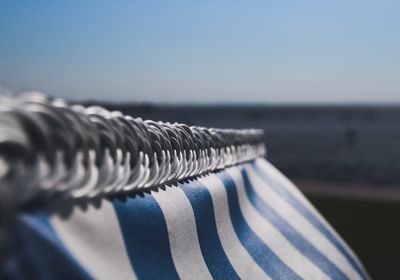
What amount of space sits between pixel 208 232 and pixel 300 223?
55cm

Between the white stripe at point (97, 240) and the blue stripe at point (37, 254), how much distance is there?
17 millimetres

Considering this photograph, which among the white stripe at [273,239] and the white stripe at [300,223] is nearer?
the white stripe at [273,239]

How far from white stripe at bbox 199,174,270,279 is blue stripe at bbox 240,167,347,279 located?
0.24m

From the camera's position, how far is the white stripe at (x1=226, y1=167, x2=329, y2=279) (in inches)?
36.4

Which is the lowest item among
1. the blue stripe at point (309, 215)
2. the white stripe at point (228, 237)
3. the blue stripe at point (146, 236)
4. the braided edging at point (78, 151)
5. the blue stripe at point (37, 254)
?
the blue stripe at point (309, 215)

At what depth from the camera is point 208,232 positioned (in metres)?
0.71

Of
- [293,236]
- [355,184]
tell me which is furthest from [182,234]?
[355,184]

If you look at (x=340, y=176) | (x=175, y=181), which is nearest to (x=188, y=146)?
(x=175, y=181)

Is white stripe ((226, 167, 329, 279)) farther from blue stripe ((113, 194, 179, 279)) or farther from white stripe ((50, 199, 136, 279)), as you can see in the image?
white stripe ((50, 199, 136, 279))

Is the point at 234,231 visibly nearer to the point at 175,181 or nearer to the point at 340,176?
the point at 175,181

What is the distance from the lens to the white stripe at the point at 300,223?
1.11 metres

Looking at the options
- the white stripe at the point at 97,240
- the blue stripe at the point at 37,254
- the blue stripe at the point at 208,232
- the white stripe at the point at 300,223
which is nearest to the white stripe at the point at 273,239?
the white stripe at the point at 300,223

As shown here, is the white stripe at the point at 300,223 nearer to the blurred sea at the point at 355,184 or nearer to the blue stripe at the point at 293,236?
the blue stripe at the point at 293,236

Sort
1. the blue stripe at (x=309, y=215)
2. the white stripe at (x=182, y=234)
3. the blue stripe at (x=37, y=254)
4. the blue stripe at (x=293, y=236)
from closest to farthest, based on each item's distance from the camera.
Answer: the blue stripe at (x=37, y=254) < the white stripe at (x=182, y=234) < the blue stripe at (x=293, y=236) < the blue stripe at (x=309, y=215)
